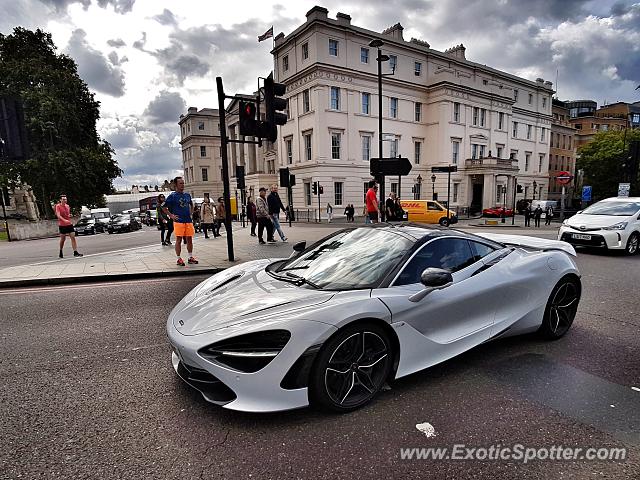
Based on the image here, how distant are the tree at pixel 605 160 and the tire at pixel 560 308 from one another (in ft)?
171

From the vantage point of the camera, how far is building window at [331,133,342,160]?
1351 inches

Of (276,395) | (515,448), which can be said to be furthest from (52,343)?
(515,448)

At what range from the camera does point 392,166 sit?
11023mm

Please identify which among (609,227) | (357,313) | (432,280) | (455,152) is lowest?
(609,227)

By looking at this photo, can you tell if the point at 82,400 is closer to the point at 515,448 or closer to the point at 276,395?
the point at 276,395

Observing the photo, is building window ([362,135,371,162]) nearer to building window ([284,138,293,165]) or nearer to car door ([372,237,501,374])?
building window ([284,138,293,165])

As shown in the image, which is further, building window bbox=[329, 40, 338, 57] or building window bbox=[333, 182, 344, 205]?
building window bbox=[333, 182, 344, 205]

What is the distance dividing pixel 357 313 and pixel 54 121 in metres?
34.3

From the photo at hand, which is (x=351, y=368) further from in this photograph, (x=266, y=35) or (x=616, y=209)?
(x=266, y=35)

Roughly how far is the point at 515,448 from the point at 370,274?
149cm

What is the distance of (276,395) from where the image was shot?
231 cm

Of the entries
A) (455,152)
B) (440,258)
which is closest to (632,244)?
(440,258)

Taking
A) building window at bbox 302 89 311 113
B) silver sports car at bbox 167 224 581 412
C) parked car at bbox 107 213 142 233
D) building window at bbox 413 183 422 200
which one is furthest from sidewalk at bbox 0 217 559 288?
building window at bbox 413 183 422 200

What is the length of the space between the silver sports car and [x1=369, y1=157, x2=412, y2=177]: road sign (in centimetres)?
727
